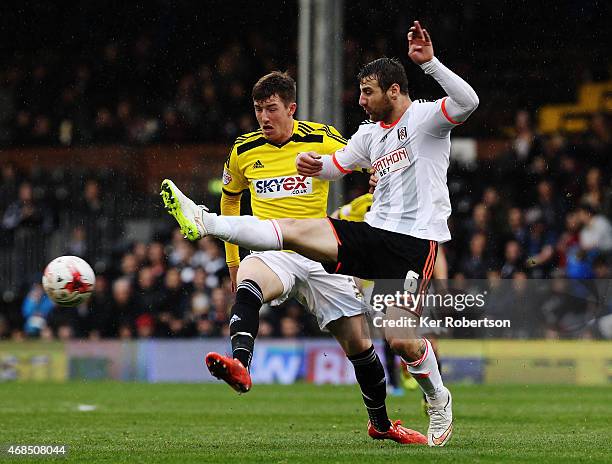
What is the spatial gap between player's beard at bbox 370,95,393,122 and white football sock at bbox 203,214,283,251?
3.39ft

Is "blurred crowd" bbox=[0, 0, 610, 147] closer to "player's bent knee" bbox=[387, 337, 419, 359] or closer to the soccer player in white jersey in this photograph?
the soccer player in white jersey

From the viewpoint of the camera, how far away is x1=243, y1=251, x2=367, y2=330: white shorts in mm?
7574

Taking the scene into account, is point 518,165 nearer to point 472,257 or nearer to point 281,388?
point 472,257

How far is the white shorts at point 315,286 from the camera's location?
757 cm

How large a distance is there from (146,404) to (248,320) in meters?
5.19

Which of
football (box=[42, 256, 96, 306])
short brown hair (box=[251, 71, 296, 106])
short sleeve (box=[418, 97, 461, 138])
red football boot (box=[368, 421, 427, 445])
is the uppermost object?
short brown hair (box=[251, 71, 296, 106])

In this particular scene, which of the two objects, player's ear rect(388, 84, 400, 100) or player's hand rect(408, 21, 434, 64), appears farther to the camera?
player's ear rect(388, 84, 400, 100)

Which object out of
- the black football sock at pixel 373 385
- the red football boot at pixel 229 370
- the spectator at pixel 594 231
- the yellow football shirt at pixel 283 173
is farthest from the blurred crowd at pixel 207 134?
the red football boot at pixel 229 370

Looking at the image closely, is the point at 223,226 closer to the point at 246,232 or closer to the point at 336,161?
the point at 246,232

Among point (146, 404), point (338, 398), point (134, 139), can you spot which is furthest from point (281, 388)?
point (134, 139)

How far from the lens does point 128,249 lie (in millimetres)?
18078

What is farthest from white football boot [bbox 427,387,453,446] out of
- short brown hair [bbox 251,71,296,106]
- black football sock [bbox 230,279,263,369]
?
short brown hair [bbox 251,71,296,106]

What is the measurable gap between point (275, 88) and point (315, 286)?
1301 millimetres

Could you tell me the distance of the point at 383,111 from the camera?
709 cm
